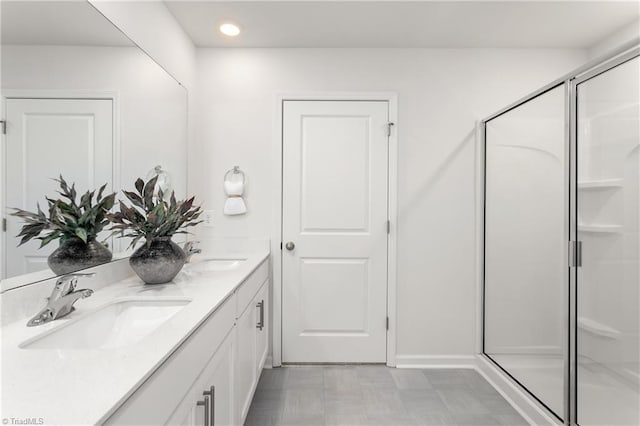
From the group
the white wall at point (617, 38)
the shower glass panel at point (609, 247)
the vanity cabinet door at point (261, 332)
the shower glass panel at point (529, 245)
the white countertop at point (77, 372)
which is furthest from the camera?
the white wall at point (617, 38)

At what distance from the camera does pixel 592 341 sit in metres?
1.60

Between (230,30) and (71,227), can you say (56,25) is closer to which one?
(71,227)

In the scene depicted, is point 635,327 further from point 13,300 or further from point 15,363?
point 13,300

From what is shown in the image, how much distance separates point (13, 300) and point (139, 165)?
904 mm

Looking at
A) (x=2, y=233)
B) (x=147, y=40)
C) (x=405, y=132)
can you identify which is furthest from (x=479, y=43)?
(x=2, y=233)

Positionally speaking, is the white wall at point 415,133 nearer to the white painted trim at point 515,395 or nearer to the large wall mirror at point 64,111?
the white painted trim at point 515,395

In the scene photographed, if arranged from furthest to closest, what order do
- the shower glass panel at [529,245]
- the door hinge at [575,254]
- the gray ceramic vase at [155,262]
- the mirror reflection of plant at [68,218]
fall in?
1. the shower glass panel at [529,245]
2. the door hinge at [575,254]
3. the gray ceramic vase at [155,262]
4. the mirror reflection of plant at [68,218]

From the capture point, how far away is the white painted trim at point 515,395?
1879 mm

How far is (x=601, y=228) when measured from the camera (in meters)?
1.55

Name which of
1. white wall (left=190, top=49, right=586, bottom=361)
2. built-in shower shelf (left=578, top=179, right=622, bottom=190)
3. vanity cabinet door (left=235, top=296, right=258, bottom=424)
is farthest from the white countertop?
built-in shower shelf (left=578, top=179, right=622, bottom=190)

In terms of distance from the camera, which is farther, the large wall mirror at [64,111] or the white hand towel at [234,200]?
the white hand towel at [234,200]

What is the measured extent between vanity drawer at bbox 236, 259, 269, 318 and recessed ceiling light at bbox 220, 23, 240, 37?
63.8 inches

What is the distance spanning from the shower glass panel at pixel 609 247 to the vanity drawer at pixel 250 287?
5.44 ft

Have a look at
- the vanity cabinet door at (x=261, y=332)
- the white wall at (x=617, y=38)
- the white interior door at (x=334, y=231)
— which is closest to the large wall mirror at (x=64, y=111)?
the vanity cabinet door at (x=261, y=332)
